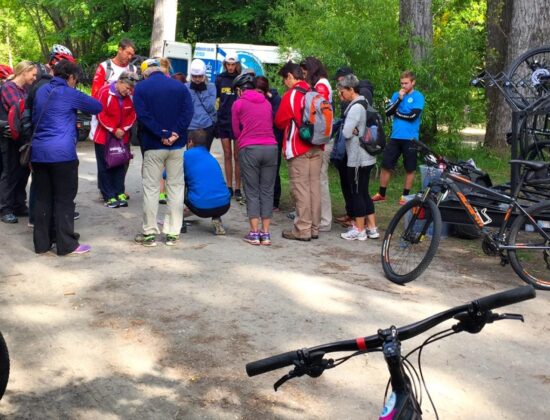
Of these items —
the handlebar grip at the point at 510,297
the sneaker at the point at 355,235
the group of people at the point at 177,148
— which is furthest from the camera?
the sneaker at the point at 355,235

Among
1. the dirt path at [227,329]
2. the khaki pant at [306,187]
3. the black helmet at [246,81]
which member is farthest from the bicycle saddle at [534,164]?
the black helmet at [246,81]

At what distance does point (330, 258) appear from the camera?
24.4 feet

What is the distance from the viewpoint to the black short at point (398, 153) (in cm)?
1004

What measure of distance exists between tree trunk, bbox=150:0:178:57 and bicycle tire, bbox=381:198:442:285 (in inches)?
441

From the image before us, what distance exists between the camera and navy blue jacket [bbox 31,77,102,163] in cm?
686

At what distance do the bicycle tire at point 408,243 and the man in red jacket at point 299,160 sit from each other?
1.23 metres

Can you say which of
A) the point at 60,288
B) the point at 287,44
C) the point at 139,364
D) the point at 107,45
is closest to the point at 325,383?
the point at 139,364

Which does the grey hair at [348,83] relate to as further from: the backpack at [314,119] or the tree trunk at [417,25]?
the tree trunk at [417,25]

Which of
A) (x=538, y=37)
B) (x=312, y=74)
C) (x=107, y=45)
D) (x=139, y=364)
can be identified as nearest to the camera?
(x=139, y=364)

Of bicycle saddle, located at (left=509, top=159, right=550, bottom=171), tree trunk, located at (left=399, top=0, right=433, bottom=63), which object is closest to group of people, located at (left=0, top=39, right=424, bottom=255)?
bicycle saddle, located at (left=509, top=159, right=550, bottom=171)

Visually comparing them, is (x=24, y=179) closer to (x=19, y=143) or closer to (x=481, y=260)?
(x=19, y=143)

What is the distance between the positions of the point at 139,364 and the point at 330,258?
3.12 metres

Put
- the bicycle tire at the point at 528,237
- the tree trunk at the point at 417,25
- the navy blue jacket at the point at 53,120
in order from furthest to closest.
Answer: the tree trunk at the point at 417,25 < the navy blue jacket at the point at 53,120 < the bicycle tire at the point at 528,237

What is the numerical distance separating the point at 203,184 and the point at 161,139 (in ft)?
2.69
